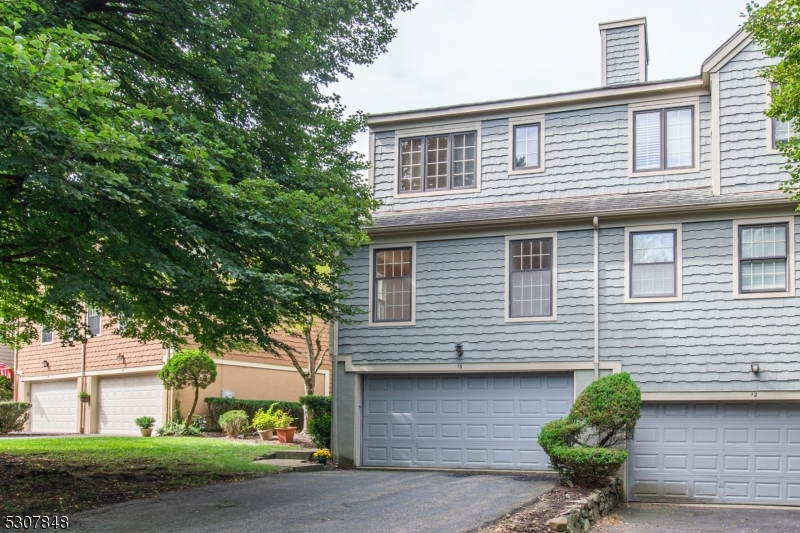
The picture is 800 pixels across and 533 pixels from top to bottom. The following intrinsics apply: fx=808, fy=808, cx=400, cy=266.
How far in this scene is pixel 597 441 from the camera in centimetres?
1385

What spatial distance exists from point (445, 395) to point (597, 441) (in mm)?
3438

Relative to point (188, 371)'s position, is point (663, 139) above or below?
above

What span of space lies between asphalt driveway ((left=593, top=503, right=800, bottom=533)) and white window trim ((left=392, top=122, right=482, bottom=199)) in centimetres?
698

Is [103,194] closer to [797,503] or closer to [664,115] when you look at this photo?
[664,115]

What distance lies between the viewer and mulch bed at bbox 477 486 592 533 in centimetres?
923

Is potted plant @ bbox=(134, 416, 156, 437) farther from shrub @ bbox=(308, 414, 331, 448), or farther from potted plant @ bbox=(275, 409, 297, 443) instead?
shrub @ bbox=(308, 414, 331, 448)

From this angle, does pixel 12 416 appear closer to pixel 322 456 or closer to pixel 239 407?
pixel 239 407

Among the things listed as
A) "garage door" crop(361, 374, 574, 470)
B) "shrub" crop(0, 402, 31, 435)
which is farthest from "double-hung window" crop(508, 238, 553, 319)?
"shrub" crop(0, 402, 31, 435)

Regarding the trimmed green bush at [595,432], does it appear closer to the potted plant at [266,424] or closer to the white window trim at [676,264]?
the white window trim at [676,264]

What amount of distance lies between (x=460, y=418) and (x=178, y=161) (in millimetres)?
8256

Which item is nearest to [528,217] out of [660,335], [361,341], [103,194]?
[660,335]

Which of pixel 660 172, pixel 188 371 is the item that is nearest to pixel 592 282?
pixel 660 172

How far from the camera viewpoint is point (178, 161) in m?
10.3

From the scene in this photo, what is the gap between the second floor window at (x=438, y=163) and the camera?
1689 centimetres
